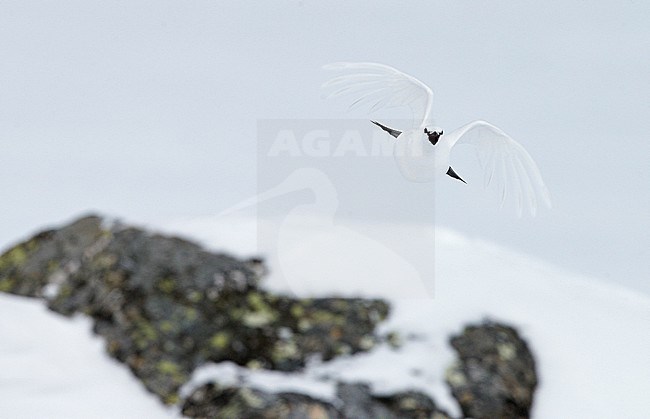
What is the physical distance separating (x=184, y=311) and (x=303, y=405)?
1.81 metres

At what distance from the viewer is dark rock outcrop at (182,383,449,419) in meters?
6.81

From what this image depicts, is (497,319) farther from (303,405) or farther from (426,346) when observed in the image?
(303,405)

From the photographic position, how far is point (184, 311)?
798 centimetres

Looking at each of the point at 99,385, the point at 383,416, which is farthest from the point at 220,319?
the point at 383,416

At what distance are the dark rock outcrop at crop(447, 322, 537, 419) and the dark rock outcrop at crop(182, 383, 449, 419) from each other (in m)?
0.41

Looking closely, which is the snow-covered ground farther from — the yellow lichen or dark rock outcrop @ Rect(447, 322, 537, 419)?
the yellow lichen

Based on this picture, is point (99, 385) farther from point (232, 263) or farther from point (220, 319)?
point (232, 263)

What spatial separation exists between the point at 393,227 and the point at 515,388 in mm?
2420

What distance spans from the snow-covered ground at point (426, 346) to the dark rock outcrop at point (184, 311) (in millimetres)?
173

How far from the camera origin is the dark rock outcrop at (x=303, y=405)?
6.81 m

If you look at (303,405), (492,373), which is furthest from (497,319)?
(303,405)

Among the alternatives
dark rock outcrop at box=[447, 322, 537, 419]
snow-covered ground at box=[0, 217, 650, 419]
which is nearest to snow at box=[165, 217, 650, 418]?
snow-covered ground at box=[0, 217, 650, 419]

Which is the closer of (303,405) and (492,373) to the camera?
(303,405)

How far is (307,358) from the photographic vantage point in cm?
757
